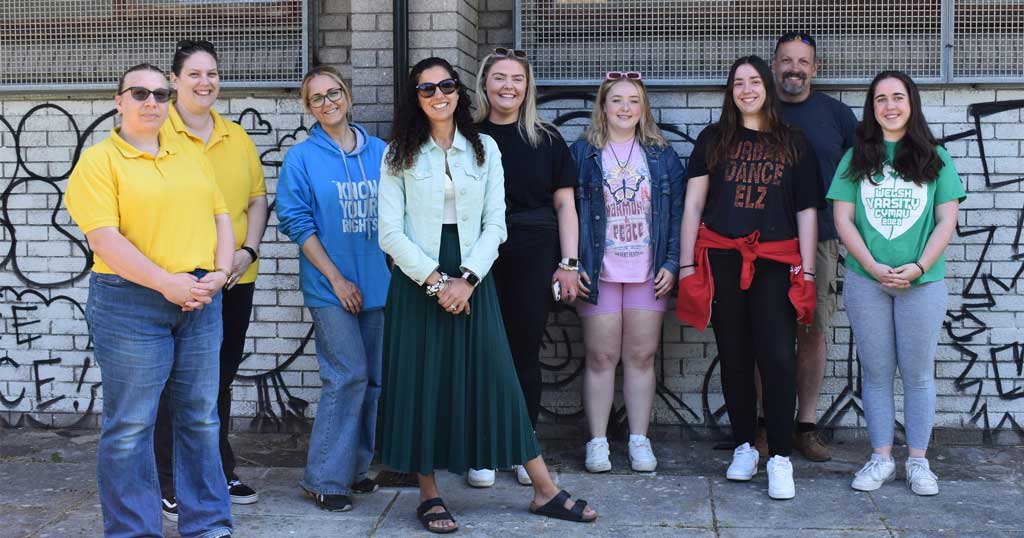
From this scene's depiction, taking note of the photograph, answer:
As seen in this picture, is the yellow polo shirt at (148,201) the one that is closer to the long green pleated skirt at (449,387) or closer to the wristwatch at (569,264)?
the long green pleated skirt at (449,387)

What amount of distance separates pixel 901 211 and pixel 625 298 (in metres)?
1.31

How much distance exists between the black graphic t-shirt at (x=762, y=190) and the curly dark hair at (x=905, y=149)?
197 mm

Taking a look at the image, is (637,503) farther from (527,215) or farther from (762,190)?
(762,190)

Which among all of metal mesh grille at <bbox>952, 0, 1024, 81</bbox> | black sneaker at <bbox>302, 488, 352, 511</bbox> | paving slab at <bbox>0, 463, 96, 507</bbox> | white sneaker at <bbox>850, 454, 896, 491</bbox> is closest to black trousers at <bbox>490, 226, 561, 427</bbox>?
black sneaker at <bbox>302, 488, 352, 511</bbox>

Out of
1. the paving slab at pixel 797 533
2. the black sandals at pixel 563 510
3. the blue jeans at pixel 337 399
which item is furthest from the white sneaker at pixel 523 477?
the paving slab at pixel 797 533

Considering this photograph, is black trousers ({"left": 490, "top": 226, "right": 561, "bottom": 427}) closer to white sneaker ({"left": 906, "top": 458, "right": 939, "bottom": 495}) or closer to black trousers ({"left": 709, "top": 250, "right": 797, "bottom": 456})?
black trousers ({"left": 709, "top": 250, "right": 797, "bottom": 456})

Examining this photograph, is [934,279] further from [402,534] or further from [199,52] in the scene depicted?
[199,52]

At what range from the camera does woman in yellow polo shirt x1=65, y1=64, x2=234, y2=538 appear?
3770mm

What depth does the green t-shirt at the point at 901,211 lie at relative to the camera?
15.6 feet

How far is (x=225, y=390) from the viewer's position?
4.82 metres

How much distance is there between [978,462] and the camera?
540 cm

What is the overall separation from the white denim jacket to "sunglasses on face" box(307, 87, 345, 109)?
47cm

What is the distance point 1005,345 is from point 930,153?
4.81 ft

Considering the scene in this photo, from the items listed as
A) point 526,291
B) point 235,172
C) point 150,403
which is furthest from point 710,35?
→ point 150,403
